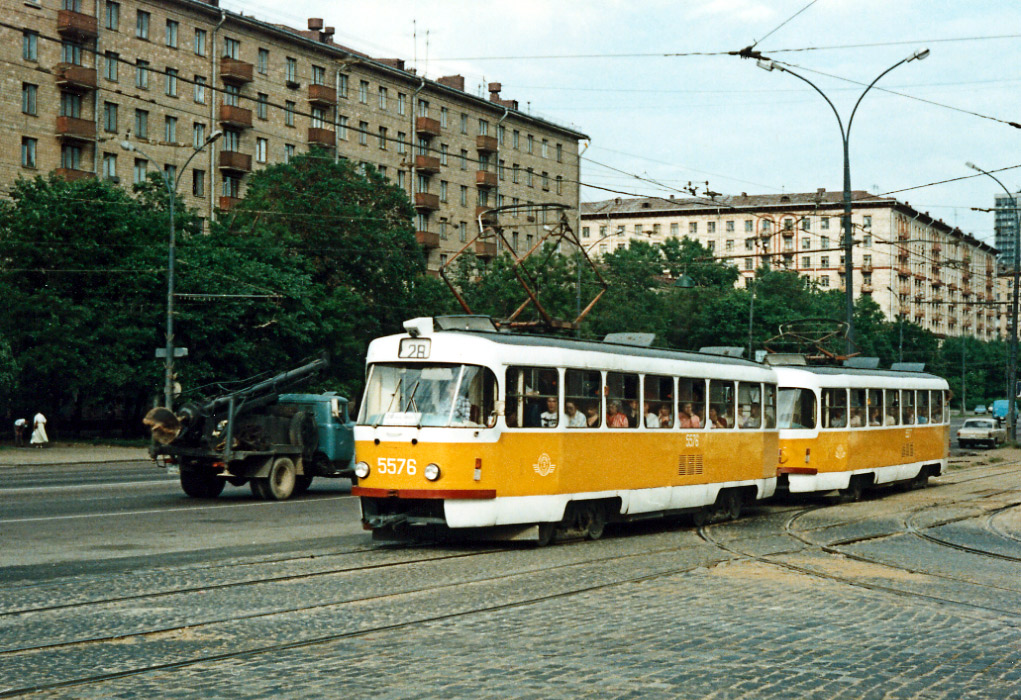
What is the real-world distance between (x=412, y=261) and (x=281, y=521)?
40583 mm

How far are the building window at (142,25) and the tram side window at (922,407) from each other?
45.4 metres

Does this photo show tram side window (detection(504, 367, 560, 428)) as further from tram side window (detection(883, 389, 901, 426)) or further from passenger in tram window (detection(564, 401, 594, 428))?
tram side window (detection(883, 389, 901, 426))

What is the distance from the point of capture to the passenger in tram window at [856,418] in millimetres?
23125

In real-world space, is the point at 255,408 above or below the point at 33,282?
below

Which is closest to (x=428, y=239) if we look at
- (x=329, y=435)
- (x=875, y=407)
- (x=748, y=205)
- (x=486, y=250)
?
(x=486, y=250)

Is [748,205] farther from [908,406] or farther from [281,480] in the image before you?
[281,480]

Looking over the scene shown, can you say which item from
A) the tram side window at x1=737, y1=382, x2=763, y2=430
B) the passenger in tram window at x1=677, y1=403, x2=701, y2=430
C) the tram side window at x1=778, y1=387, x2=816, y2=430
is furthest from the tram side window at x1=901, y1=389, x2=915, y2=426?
the passenger in tram window at x1=677, y1=403, x2=701, y2=430

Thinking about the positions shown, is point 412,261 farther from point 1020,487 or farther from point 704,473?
point 704,473

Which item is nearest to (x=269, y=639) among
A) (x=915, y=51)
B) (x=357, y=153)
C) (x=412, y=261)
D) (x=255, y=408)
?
(x=255, y=408)

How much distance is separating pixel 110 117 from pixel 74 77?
3.43 metres

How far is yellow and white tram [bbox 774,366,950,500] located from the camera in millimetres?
21984

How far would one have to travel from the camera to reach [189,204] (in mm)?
62500

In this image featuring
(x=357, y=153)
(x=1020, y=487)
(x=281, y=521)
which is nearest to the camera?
(x=281, y=521)

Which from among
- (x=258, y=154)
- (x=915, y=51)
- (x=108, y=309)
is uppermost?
(x=258, y=154)
